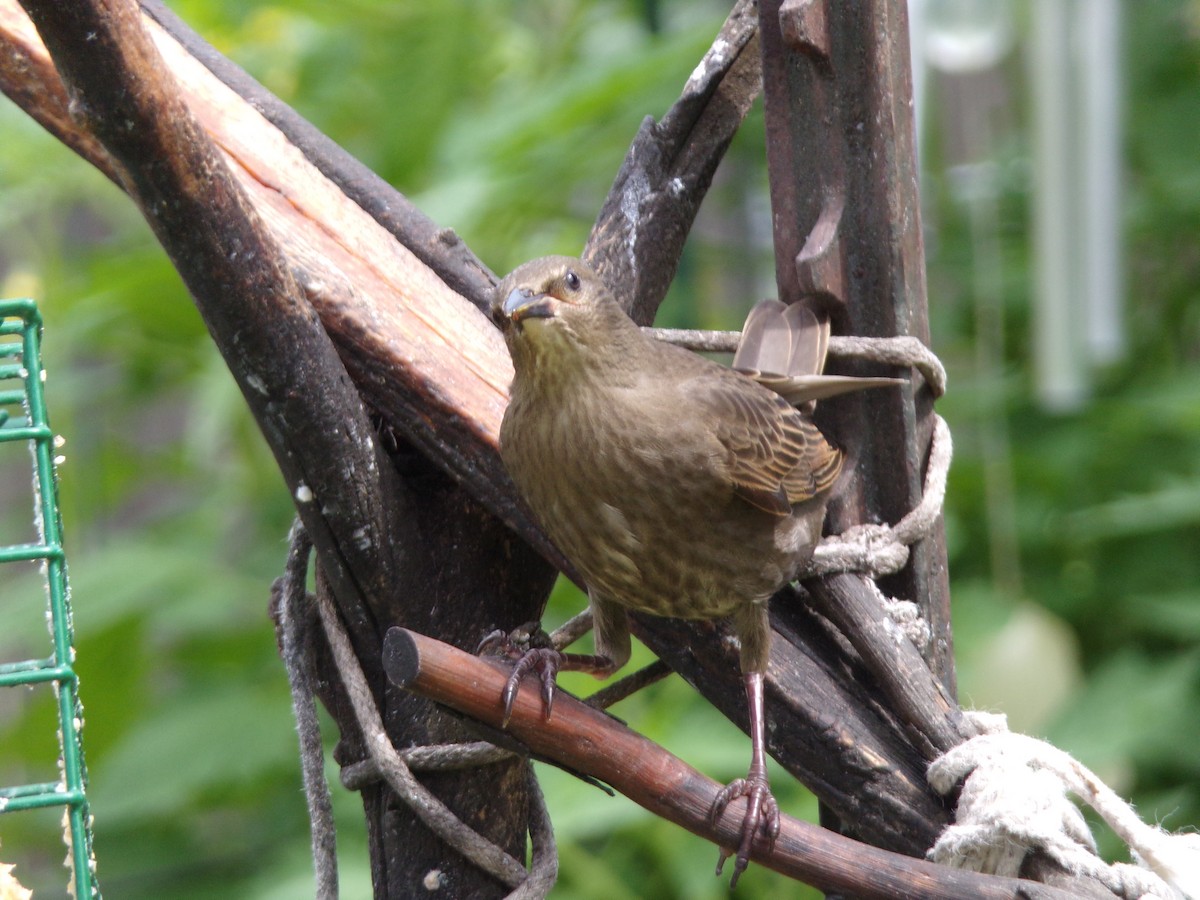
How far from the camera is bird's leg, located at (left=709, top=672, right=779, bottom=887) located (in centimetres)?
153

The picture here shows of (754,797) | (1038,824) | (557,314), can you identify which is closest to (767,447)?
(557,314)

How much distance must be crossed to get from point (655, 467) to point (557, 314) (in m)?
0.23

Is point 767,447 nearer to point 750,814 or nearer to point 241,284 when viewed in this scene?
point 750,814

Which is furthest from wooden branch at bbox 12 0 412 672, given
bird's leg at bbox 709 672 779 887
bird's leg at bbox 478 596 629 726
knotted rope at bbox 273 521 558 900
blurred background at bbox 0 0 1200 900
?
blurred background at bbox 0 0 1200 900

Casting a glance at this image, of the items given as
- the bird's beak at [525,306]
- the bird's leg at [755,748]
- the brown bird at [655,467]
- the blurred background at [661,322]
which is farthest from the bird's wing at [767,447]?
the blurred background at [661,322]

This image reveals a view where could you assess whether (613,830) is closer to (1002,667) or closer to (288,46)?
(1002,667)

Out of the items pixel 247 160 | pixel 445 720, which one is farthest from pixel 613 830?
pixel 247 160

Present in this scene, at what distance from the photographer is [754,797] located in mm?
1588

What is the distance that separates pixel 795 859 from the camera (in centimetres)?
148

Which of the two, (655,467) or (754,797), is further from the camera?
(655,467)

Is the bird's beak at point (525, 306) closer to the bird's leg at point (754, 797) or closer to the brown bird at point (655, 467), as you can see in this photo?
the brown bird at point (655, 467)

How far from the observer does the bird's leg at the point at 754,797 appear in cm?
153

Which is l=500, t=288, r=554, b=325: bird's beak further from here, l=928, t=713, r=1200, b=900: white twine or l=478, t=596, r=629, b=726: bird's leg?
l=928, t=713, r=1200, b=900: white twine

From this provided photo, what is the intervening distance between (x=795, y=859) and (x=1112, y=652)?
94.8 inches
